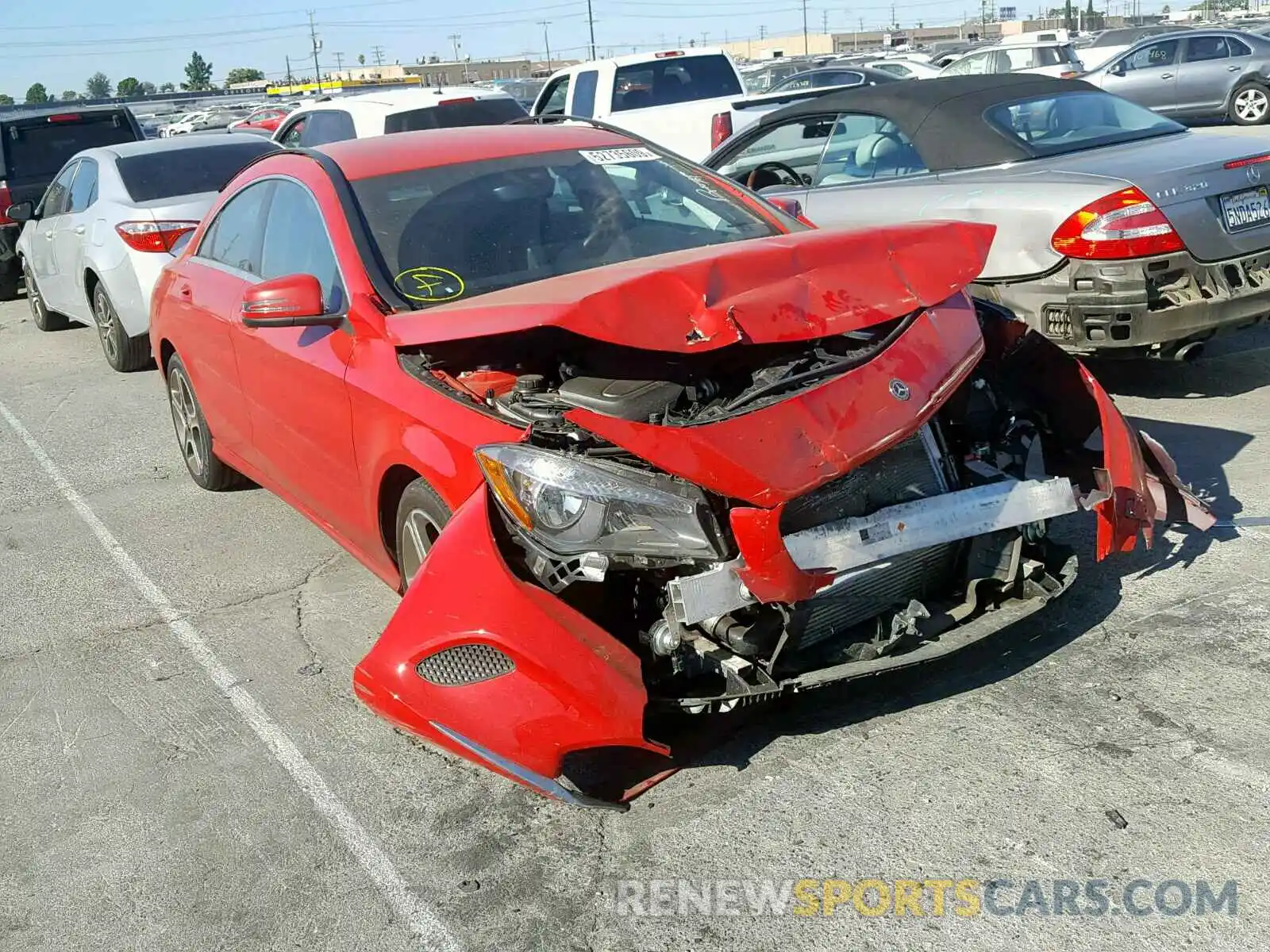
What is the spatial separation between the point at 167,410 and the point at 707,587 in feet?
21.0

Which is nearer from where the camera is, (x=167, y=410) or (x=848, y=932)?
(x=848, y=932)

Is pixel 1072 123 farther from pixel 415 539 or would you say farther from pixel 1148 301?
pixel 415 539

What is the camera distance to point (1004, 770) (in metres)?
3.29

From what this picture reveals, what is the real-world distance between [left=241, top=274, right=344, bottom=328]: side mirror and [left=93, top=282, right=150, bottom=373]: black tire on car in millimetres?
5790

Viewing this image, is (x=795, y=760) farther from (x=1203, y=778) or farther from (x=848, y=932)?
(x=1203, y=778)

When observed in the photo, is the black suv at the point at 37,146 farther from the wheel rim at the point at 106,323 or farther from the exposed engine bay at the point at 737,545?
the exposed engine bay at the point at 737,545

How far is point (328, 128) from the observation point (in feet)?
43.2

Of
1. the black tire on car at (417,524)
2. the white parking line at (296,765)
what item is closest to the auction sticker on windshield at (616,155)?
the black tire on car at (417,524)

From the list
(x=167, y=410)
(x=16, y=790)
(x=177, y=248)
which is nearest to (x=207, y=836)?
(x=16, y=790)

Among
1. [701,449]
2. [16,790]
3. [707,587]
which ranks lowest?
[16,790]

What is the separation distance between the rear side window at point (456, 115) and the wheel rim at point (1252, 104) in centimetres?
1306

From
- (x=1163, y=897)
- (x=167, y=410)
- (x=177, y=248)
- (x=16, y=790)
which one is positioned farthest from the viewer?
(x=167, y=410)

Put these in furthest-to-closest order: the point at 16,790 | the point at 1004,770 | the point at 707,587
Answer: the point at 16,790 < the point at 1004,770 < the point at 707,587

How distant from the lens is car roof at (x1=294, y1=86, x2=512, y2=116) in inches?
489
